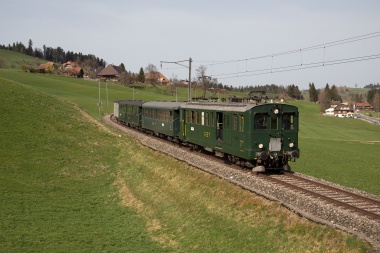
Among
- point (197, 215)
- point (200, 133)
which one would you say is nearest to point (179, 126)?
point (200, 133)

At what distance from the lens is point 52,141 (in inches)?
1409

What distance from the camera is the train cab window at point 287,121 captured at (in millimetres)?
21328

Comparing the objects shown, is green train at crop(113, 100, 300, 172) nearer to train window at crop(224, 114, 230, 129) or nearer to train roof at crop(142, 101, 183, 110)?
train window at crop(224, 114, 230, 129)

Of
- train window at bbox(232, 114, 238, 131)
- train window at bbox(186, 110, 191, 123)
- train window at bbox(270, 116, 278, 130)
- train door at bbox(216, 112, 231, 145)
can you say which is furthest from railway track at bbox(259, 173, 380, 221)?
train window at bbox(186, 110, 191, 123)

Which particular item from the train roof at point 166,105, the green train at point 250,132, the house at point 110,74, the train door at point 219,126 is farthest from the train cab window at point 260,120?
the house at point 110,74

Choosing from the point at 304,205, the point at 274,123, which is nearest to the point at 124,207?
the point at 274,123

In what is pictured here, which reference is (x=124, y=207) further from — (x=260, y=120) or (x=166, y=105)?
(x=166, y=105)

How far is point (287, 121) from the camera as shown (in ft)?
70.5

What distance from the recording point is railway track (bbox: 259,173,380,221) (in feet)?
47.1

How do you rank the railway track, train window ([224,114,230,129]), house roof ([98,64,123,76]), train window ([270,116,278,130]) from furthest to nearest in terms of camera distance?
1. house roof ([98,64,123,76])
2. train window ([224,114,230,129])
3. train window ([270,116,278,130])
4. the railway track

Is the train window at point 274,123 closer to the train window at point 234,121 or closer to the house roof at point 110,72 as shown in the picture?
the train window at point 234,121

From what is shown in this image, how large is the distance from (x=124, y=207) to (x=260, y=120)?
8965mm

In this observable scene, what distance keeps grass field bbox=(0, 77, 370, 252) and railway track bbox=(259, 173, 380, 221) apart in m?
2.09

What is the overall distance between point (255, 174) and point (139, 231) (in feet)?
20.5
